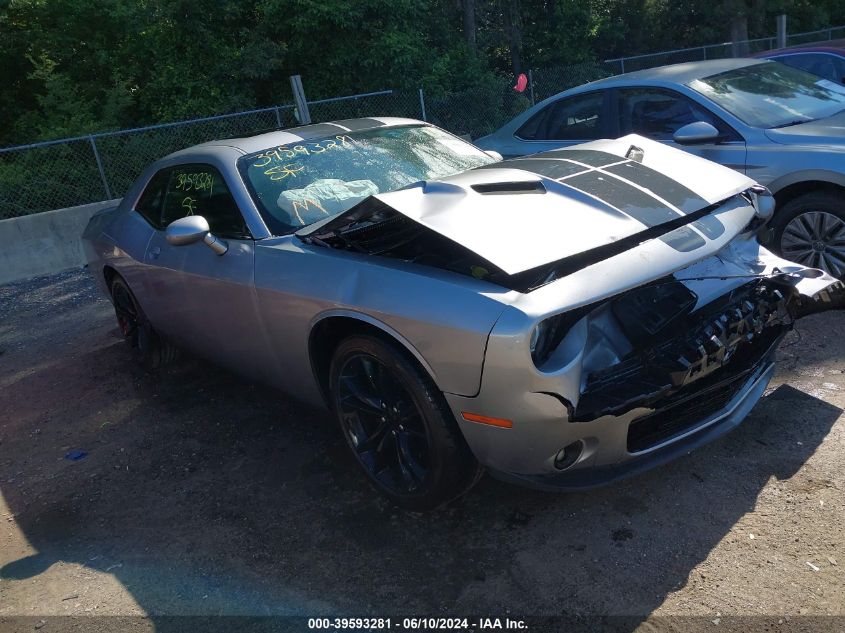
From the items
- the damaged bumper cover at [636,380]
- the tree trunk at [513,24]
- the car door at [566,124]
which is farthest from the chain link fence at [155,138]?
the damaged bumper cover at [636,380]

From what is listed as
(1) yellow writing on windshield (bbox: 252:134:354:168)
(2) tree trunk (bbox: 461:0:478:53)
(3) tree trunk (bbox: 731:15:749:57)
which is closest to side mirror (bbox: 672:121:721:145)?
(1) yellow writing on windshield (bbox: 252:134:354:168)

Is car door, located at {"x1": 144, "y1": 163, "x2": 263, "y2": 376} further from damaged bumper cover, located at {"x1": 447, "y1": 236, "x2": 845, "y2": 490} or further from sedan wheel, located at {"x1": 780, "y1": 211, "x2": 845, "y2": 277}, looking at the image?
sedan wheel, located at {"x1": 780, "y1": 211, "x2": 845, "y2": 277}

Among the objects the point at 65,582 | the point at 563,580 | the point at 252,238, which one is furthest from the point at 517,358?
the point at 65,582

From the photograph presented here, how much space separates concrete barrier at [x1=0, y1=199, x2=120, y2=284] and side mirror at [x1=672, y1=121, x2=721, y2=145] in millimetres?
7900

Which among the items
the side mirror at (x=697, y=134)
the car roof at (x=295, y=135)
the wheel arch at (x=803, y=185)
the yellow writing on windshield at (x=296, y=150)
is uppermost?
the car roof at (x=295, y=135)

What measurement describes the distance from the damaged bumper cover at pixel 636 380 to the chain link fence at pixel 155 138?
Result: 22.9 ft

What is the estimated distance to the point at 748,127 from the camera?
5414 millimetres

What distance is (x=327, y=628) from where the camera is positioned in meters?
2.87

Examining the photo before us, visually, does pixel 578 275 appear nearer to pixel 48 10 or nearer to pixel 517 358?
pixel 517 358

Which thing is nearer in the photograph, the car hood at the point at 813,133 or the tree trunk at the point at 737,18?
the car hood at the point at 813,133

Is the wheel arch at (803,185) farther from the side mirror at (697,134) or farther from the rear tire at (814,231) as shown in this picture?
the side mirror at (697,134)

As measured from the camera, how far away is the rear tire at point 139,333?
552cm

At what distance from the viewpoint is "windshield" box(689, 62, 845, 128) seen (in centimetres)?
561

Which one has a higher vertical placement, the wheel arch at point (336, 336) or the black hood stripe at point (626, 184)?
the black hood stripe at point (626, 184)
